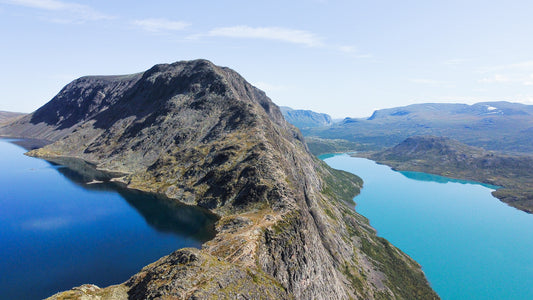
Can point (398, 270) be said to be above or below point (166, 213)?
below

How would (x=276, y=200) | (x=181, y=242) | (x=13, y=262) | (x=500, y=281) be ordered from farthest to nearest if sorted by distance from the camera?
(x=500, y=281)
(x=276, y=200)
(x=181, y=242)
(x=13, y=262)

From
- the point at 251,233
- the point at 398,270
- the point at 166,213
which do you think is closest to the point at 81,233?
the point at 166,213

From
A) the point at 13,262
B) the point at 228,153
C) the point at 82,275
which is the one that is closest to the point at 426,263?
the point at 228,153

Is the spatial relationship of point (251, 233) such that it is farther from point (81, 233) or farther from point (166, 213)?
point (81, 233)

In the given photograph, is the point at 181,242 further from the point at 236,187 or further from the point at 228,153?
the point at 228,153

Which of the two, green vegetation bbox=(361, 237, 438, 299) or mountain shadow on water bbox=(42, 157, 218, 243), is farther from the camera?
green vegetation bbox=(361, 237, 438, 299)

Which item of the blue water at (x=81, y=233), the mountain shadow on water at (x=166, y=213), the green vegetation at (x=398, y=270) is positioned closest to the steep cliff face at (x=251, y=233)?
the green vegetation at (x=398, y=270)

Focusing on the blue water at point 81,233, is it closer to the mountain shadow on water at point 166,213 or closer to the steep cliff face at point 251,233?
the mountain shadow on water at point 166,213

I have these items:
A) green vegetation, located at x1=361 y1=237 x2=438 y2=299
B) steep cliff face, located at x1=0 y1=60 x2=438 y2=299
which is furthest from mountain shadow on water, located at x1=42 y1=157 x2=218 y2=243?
green vegetation, located at x1=361 y1=237 x2=438 y2=299

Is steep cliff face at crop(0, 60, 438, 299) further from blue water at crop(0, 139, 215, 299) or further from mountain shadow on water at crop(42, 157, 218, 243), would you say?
blue water at crop(0, 139, 215, 299)
